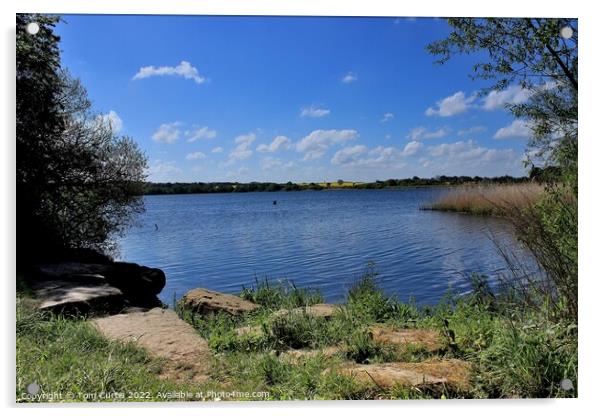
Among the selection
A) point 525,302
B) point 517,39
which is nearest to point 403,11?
point 517,39

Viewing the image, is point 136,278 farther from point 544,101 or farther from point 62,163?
point 544,101

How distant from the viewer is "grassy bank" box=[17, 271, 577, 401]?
148 inches

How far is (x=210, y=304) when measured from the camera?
5.26 metres

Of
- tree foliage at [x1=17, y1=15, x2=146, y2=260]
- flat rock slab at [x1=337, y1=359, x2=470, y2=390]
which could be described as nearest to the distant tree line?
tree foliage at [x1=17, y1=15, x2=146, y2=260]

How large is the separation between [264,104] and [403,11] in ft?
4.29

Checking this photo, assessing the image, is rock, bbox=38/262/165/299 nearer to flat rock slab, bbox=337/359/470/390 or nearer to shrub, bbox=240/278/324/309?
shrub, bbox=240/278/324/309

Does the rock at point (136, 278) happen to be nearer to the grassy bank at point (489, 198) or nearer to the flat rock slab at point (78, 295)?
the flat rock slab at point (78, 295)

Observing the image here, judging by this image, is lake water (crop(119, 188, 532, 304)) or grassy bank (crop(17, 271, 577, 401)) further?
lake water (crop(119, 188, 532, 304))

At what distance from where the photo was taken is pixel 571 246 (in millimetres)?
4285

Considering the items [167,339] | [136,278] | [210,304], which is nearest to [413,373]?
[167,339]

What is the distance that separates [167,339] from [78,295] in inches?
41.5

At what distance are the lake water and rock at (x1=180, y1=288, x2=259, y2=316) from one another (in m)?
0.10

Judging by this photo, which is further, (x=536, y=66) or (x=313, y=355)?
(x=536, y=66)

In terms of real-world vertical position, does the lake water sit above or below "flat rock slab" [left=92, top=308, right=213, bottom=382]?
above
